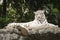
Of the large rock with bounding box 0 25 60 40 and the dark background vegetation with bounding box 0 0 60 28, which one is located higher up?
the large rock with bounding box 0 25 60 40

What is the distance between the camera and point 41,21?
3.46m

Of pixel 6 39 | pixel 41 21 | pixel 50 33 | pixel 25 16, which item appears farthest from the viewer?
pixel 25 16

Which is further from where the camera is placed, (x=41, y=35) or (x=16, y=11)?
(x=16, y=11)

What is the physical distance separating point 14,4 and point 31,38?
273 cm

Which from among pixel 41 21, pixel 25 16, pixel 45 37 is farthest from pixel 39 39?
pixel 25 16

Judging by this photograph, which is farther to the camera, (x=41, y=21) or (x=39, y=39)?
(x=41, y=21)

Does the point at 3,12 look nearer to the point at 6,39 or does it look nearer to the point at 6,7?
the point at 6,7

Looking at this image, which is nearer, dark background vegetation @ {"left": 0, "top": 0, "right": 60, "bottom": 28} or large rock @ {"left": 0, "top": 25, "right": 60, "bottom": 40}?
large rock @ {"left": 0, "top": 25, "right": 60, "bottom": 40}

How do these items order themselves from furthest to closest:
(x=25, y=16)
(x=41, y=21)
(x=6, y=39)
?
(x=25, y=16) → (x=41, y=21) → (x=6, y=39)

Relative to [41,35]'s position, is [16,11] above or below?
below

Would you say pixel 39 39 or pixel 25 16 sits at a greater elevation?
pixel 39 39

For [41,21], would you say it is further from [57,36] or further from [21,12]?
[57,36]

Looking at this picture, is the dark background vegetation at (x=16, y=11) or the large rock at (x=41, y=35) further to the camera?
the dark background vegetation at (x=16, y=11)

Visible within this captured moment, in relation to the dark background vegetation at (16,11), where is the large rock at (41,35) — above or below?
above
